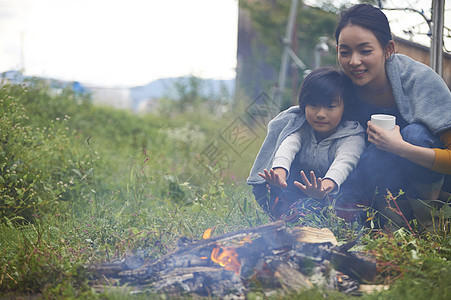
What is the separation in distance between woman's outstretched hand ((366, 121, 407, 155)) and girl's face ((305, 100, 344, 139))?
0.25 metres

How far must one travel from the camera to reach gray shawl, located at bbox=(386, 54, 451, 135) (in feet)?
10.1

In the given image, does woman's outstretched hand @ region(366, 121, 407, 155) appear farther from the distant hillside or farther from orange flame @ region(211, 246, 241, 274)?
the distant hillside

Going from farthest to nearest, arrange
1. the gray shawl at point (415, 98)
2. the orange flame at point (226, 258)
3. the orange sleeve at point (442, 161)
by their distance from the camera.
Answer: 1. the gray shawl at point (415, 98)
2. the orange sleeve at point (442, 161)
3. the orange flame at point (226, 258)

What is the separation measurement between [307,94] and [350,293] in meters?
1.42

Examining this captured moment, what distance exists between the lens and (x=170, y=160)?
674cm

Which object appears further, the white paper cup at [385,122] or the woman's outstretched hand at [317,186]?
the white paper cup at [385,122]

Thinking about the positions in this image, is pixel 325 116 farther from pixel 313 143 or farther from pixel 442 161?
pixel 442 161

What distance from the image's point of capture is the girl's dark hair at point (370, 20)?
126 inches

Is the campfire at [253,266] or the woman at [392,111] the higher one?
the woman at [392,111]

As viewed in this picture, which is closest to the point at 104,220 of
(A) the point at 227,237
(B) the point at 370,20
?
(A) the point at 227,237

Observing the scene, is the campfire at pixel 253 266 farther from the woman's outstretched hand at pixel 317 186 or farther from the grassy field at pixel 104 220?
the woman's outstretched hand at pixel 317 186

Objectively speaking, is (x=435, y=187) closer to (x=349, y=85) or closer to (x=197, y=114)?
(x=349, y=85)

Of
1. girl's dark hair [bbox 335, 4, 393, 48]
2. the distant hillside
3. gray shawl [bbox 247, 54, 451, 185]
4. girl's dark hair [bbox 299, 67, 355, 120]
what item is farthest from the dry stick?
the distant hillside

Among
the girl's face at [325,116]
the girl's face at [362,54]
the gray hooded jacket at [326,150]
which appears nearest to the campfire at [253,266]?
the gray hooded jacket at [326,150]
